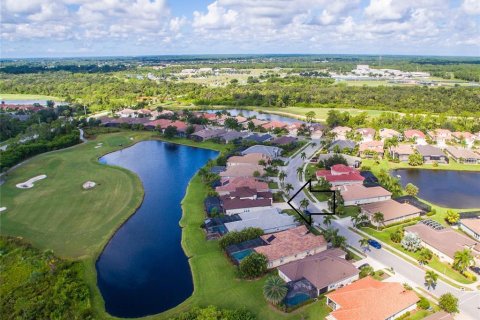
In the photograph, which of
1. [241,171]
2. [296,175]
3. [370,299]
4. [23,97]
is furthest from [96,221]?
[23,97]

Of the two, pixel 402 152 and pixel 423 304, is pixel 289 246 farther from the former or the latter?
pixel 402 152

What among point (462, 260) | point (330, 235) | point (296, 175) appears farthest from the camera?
point (296, 175)

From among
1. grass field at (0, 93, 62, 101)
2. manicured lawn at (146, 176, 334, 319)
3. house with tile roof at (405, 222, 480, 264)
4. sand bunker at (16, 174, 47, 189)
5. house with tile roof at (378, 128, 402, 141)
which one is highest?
grass field at (0, 93, 62, 101)

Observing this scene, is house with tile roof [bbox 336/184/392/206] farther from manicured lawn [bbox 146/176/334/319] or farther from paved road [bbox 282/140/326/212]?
manicured lawn [bbox 146/176/334/319]

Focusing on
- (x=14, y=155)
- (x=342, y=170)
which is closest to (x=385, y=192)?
(x=342, y=170)

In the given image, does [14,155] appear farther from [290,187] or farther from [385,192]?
[385,192]

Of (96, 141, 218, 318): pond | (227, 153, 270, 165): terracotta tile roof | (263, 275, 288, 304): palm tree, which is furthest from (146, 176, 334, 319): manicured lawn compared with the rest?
(227, 153, 270, 165): terracotta tile roof
